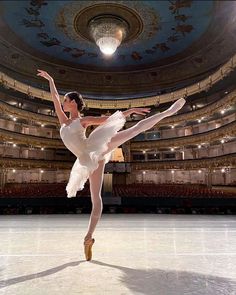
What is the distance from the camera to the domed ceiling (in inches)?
666

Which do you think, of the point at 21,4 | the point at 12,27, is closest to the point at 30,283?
the point at 21,4

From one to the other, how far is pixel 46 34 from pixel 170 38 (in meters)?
9.44

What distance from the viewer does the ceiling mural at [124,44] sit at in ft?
54.6

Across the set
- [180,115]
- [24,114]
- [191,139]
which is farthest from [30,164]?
[191,139]

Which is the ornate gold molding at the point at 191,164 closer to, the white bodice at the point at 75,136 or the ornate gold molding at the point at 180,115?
the ornate gold molding at the point at 180,115

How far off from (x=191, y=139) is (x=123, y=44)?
1146 centimetres

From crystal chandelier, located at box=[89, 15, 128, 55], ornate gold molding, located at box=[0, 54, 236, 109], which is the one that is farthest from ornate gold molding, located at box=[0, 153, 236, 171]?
crystal chandelier, located at box=[89, 15, 128, 55]

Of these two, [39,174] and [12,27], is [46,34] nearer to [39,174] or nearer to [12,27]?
[12,27]

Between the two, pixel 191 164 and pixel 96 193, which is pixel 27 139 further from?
pixel 96 193

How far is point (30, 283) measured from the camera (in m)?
2.71

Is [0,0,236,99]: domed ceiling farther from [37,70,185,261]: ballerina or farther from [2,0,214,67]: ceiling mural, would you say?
[37,70,185,261]: ballerina

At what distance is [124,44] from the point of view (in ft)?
71.1

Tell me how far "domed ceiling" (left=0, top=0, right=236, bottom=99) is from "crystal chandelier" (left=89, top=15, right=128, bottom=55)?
39 cm

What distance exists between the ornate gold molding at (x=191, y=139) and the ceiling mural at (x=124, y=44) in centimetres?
762
